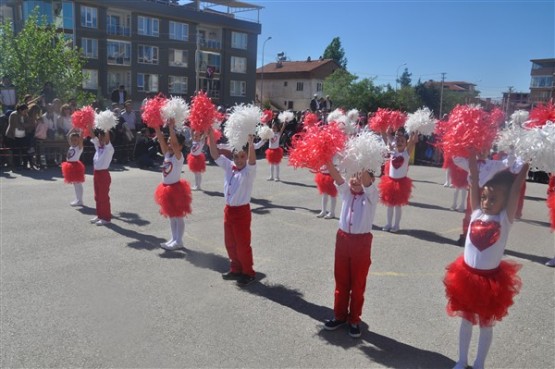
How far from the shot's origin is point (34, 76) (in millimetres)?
22016

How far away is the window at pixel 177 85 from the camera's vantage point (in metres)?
49.2

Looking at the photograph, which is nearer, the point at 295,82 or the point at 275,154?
the point at 275,154

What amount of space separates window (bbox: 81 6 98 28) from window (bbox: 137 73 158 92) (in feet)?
20.7

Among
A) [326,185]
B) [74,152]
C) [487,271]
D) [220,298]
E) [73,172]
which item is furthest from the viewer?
[74,152]

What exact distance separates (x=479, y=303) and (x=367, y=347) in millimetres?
1249

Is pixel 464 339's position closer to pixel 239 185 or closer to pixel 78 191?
pixel 239 185

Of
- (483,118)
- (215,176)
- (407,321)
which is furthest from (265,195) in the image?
(483,118)

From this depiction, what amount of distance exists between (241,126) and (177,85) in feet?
152

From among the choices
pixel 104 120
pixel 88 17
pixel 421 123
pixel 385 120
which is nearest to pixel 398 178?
pixel 421 123

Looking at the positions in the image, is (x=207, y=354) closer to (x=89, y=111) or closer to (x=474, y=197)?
(x=474, y=197)

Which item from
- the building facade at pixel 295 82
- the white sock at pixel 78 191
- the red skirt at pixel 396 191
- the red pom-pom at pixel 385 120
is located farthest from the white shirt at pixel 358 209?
the building facade at pixel 295 82

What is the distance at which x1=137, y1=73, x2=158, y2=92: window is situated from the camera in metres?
46.9

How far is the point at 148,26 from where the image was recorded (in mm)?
47000

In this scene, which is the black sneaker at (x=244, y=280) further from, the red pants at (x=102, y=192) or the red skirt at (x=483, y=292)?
the red pants at (x=102, y=192)
